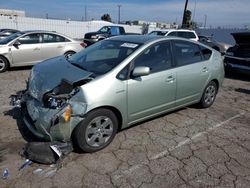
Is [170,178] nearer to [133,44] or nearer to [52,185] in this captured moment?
[52,185]

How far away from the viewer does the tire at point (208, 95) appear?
4.96m

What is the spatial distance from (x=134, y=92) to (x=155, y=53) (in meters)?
0.86

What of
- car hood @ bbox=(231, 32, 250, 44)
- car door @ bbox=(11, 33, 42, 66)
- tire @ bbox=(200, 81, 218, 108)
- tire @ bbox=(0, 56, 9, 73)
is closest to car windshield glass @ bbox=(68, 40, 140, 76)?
tire @ bbox=(200, 81, 218, 108)

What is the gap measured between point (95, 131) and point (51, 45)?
627 centimetres

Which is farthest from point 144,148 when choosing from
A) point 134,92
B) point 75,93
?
point 75,93

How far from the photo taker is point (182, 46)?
14.2ft

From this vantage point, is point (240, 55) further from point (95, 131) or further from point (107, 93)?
point (95, 131)

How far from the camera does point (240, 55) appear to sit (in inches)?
331

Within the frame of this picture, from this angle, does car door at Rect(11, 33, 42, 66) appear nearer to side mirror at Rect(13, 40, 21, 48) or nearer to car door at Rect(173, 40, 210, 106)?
side mirror at Rect(13, 40, 21, 48)

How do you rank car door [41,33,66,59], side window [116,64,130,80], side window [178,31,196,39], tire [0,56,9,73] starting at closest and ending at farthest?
side window [116,64,130,80] → tire [0,56,9,73] → car door [41,33,66,59] → side window [178,31,196,39]

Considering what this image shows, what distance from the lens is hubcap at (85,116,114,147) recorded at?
3.16 m

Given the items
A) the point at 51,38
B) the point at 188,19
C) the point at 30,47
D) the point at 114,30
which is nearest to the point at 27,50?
the point at 30,47

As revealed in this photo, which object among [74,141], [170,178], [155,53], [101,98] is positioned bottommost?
[170,178]

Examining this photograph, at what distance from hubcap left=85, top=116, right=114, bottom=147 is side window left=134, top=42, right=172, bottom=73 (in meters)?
0.99
